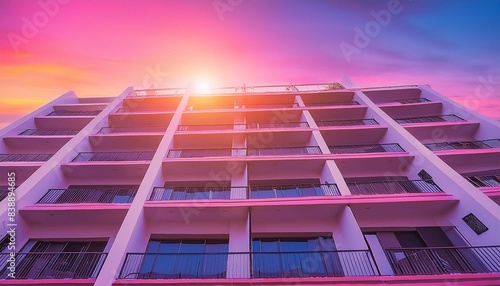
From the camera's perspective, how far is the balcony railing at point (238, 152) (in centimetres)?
1598

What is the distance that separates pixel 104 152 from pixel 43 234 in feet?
21.8

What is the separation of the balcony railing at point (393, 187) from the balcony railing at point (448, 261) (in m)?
3.36

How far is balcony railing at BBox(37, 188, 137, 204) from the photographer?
13453 mm

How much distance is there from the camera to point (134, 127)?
20.2 meters

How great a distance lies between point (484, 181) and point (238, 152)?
1546cm

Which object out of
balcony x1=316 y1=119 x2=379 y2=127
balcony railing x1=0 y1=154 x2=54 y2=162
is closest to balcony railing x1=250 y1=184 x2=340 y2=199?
balcony x1=316 y1=119 x2=379 y2=127

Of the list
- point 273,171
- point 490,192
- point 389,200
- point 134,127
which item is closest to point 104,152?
point 134,127

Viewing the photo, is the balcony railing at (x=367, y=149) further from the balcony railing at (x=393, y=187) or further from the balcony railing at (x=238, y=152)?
the balcony railing at (x=393, y=187)

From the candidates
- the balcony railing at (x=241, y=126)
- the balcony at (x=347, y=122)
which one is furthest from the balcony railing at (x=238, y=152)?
the balcony at (x=347, y=122)

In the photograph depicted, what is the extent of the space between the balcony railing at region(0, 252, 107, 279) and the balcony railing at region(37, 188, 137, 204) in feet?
10.4

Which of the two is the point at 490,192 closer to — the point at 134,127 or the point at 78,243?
the point at 78,243

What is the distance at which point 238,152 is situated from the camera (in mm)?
→ 16328

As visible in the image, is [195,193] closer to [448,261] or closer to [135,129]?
[135,129]

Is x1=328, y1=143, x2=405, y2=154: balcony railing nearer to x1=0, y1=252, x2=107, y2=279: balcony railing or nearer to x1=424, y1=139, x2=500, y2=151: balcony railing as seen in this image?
x1=424, y1=139, x2=500, y2=151: balcony railing
